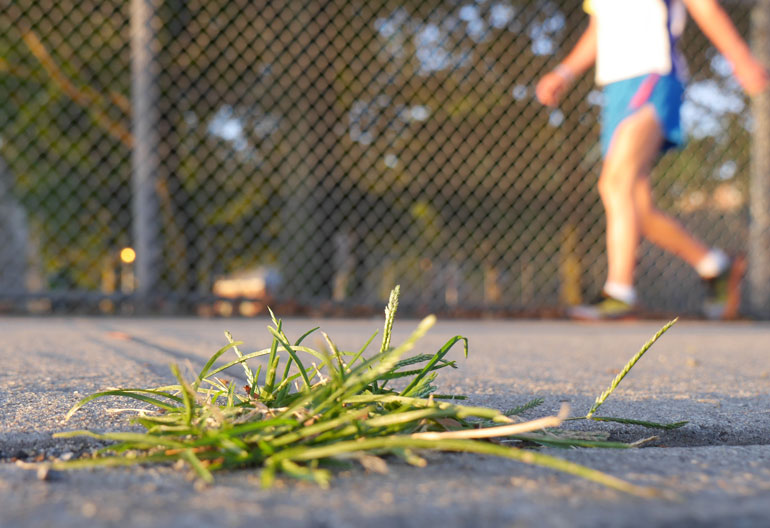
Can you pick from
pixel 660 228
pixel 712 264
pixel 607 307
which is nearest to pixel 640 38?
pixel 660 228

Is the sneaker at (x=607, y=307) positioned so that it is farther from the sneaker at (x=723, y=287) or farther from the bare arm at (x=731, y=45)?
the bare arm at (x=731, y=45)

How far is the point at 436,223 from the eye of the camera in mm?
5164

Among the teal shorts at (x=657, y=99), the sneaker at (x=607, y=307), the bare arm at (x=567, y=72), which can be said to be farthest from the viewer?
the bare arm at (x=567, y=72)

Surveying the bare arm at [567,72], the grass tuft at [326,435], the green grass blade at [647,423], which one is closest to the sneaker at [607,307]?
the bare arm at [567,72]

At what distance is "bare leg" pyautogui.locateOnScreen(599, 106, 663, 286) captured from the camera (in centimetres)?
317

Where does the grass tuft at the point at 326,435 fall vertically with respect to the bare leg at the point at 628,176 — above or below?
below

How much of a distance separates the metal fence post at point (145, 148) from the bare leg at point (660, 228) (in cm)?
245

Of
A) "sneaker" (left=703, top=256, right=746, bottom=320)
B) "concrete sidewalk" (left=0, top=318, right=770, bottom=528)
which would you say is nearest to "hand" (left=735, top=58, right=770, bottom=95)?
"sneaker" (left=703, top=256, right=746, bottom=320)

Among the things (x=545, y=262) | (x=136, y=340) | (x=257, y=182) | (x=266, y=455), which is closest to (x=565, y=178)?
(x=545, y=262)

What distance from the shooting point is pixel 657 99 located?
316 cm

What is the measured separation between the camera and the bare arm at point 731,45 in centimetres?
307

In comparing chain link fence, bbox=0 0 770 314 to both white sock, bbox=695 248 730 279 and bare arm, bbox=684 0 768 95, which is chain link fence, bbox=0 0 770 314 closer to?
white sock, bbox=695 248 730 279

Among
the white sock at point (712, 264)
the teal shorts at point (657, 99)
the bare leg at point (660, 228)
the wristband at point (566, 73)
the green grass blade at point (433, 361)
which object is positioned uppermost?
the wristband at point (566, 73)

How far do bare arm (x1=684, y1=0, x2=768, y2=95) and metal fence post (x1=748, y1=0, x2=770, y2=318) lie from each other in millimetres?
1588
